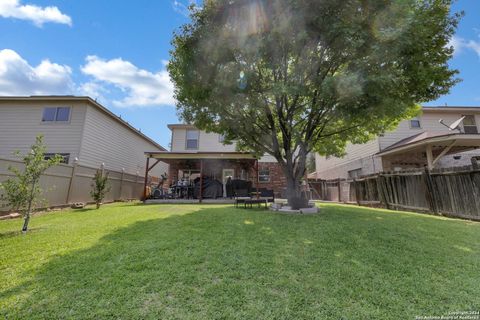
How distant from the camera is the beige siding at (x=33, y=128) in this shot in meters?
12.5

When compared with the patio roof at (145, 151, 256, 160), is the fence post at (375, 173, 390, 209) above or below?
below

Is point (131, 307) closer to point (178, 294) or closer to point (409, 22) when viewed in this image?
point (178, 294)

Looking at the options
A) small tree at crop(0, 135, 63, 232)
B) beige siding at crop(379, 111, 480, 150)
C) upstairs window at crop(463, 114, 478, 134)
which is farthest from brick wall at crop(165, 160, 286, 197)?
upstairs window at crop(463, 114, 478, 134)

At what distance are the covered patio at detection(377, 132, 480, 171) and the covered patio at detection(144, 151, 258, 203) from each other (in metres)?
8.00

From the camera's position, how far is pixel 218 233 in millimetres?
4977

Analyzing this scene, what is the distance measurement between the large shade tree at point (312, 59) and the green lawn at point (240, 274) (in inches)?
153

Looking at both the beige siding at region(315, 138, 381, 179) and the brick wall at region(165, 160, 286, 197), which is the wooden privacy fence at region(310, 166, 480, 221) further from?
the brick wall at region(165, 160, 286, 197)

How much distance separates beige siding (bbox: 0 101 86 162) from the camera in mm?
12547

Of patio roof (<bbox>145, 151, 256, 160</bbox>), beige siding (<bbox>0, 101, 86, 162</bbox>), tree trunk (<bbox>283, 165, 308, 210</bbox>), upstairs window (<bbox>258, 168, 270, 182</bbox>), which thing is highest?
beige siding (<bbox>0, 101, 86, 162</bbox>)

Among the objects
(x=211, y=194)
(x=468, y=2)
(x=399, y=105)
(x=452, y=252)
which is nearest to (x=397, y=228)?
(x=452, y=252)

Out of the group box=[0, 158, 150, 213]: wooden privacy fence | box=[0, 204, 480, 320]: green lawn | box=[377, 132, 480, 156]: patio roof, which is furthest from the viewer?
box=[377, 132, 480, 156]: patio roof

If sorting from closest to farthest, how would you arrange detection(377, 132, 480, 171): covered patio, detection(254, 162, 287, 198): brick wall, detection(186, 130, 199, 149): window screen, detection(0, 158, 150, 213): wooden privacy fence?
detection(0, 158, 150, 213): wooden privacy fence
detection(377, 132, 480, 171): covered patio
detection(254, 162, 287, 198): brick wall
detection(186, 130, 199, 149): window screen

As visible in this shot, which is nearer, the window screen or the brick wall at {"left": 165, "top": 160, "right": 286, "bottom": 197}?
the brick wall at {"left": 165, "top": 160, "right": 286, "bottom": 197}

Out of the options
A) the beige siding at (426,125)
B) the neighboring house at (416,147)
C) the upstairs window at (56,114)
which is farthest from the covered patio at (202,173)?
the beige siding at (426,125)
